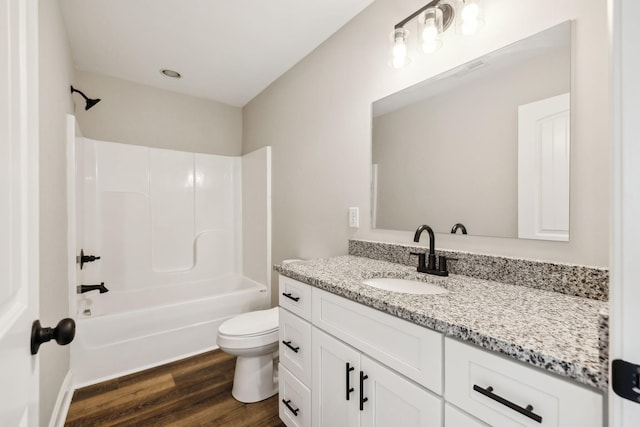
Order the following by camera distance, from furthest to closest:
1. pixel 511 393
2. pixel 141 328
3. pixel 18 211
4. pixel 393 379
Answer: pixel 141 328, pixel 393 379, pixel 511 393, pixel 18 211

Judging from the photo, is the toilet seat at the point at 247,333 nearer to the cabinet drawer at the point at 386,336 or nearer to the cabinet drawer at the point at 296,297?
the cabinet drawer at the point at 296,297

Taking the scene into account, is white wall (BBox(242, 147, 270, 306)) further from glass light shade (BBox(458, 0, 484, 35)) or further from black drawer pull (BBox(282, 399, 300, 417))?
glass light shade (BBox(458, 0, 484, 35))

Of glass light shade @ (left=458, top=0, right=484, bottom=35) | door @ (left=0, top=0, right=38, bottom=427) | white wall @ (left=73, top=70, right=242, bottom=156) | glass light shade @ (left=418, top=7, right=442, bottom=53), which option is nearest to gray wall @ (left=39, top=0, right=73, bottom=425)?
white wall @ (left=73, top=70, right=242, bottom=156)

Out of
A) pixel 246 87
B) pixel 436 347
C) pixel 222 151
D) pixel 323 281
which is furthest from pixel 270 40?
pixel 436 347

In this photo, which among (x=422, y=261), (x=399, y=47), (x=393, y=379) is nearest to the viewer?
(x=393, y=379)

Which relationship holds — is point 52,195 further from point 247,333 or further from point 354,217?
point 354,217

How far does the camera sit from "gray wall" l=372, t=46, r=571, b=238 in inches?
46.5

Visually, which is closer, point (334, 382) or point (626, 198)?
point (626, 198)

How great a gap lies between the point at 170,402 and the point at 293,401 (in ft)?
3.07

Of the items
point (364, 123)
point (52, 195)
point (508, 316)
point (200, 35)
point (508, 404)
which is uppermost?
point (200, 35)

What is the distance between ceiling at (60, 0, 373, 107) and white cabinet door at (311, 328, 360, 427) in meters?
1.92

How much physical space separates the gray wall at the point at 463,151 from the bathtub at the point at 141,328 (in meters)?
1.68

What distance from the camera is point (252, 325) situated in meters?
1.94

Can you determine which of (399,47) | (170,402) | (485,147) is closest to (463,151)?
(485,147)
